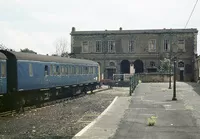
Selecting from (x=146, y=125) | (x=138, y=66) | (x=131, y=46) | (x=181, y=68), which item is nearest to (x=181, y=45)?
(x=181, y=68)

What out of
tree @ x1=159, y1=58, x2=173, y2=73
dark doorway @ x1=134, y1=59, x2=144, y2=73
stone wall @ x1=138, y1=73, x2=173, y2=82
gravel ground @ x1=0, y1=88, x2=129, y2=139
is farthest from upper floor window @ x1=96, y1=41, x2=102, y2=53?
gravel ground @ x1=0, y1=88, x2=129, y2=139

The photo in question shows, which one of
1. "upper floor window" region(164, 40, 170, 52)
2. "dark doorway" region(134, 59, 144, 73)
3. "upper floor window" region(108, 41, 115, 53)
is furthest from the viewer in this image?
"upper floor window" region(108, 41, 115, 53)

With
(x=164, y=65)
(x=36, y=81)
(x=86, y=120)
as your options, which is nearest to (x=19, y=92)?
(x=36, y=81)

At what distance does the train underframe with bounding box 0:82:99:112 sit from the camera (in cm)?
2088

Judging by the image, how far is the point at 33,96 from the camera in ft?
78.0

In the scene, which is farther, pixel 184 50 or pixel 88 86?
pixel 184 50

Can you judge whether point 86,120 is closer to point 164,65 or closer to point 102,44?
point 164,65

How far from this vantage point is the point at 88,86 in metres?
40.0

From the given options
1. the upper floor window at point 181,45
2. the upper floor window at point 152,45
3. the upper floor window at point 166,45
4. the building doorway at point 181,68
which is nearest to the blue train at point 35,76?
the building doorway at point 181,68

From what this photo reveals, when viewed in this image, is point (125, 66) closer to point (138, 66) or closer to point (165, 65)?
point (138, 66)

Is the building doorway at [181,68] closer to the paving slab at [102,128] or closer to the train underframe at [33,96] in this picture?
the train underframe at [33,96]

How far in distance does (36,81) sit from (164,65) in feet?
142

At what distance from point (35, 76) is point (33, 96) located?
119 centimetres

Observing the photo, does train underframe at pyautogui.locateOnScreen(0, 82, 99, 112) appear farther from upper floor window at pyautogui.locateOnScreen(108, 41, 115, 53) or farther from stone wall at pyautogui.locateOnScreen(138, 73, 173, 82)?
upper floor window at pyautogui.locateOnScreen(108, 41, 115, 53)
